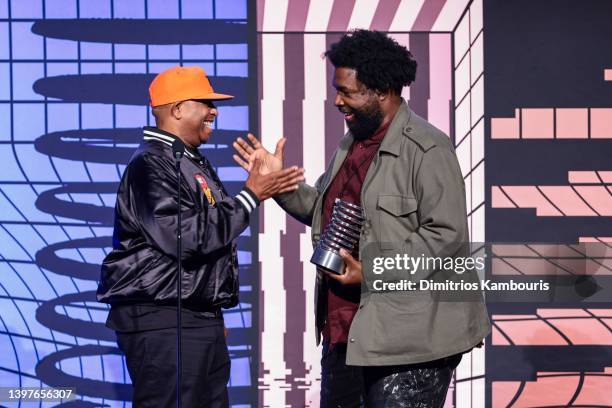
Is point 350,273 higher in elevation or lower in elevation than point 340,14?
lower

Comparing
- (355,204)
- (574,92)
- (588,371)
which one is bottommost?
(588,371)

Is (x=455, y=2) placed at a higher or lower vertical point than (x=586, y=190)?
higher

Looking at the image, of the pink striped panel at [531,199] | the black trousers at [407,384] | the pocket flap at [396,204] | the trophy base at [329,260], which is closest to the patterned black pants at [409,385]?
the black trousers at [407,384]

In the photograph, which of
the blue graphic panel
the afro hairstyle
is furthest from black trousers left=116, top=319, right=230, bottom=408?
the blue graphic panel

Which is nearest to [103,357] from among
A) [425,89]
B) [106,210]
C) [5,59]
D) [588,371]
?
[106,210]

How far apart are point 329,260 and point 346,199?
27 cm

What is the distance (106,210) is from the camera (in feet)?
15.1

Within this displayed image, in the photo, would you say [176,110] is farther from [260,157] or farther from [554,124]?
[554,124]

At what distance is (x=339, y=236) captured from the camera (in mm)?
2891

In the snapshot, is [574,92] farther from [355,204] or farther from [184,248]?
[184,248]

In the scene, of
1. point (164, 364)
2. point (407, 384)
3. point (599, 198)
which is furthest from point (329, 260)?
point (599, 198)

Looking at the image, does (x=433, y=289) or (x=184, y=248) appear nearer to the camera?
(x=433, y=289)

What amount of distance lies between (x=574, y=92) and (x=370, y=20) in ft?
3.62

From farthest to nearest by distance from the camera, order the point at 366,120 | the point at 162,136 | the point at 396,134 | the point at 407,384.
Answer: the point at 162,136 < the point at 366,120 < the point at 396,134 < the point at 407,384
